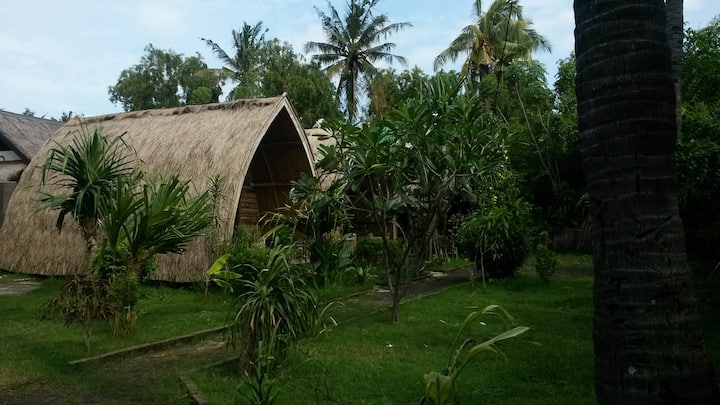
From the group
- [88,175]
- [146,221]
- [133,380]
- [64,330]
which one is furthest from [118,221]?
[133,380]

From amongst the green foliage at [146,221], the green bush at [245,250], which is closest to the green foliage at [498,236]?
the green bush at [245,250]

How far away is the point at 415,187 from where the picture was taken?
25.5ft

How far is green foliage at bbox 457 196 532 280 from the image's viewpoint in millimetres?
10672

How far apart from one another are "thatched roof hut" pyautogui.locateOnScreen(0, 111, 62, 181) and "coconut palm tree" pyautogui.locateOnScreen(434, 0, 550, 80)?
17.3m

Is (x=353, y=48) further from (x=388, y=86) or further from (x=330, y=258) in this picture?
(x=330, y=258)

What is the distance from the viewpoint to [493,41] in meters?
28.2

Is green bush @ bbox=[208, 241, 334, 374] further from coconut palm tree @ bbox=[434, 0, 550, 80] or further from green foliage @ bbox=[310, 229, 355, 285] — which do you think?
coconut palm tree @ bbox=[434, 0, 550, 80]

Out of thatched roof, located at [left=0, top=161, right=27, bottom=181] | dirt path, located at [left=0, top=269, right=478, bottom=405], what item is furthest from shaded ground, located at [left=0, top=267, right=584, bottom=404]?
thatched roof, located at [left=0, top=161, right=27, bottom=181]

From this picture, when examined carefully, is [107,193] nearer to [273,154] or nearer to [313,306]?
[313,306]

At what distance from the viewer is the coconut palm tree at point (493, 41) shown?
27984 mm

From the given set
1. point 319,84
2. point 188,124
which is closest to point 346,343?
point 188,124

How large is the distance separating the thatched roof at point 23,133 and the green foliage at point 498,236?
1294 cm

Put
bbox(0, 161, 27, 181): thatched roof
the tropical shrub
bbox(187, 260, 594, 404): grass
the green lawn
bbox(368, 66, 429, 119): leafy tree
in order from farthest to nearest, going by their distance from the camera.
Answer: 1. bbox(368, 66, 429, 119): leafy tree
2. bbox(0, 161, 27, 181): thatched roof
3. the tropical shrub
4. the green lawn
5. bbox(187, 260, 594, 404): grass

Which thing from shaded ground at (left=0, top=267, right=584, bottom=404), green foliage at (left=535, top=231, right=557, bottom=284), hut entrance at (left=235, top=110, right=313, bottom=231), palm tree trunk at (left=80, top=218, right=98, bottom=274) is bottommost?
shaded ground at (left=0, top=267, right=584, bottom=404)
